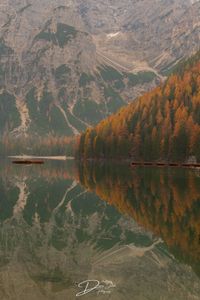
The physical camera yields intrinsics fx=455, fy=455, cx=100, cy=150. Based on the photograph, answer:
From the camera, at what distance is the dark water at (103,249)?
22.5 m

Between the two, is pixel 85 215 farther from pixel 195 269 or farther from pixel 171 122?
pixel 171 122

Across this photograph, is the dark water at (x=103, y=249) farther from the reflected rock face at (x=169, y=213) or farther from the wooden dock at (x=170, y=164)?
the wooden dock at (x=170, y=164)

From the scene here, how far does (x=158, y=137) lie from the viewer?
593 ft

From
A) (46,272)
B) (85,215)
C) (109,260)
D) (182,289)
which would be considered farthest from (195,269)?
(85,215)

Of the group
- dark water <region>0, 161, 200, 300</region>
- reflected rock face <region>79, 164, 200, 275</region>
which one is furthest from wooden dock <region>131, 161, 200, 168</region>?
dark water <region>0, 161, 200, 300</region>

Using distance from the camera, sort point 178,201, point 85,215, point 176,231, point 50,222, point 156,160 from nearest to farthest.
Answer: point 176,231 → point 50,222 → point 85,215 → point 178,201 → point 156,160

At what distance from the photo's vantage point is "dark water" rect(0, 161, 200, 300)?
22.5 m

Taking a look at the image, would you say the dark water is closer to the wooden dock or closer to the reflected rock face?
the reflected rock face

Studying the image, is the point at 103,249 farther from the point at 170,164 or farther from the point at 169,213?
the point at 170,164

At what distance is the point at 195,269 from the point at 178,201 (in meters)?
26.6

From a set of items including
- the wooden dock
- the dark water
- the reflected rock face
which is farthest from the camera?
the wooden dock

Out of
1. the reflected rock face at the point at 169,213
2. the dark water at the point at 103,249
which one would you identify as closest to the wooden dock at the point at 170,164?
the reflected rock face at the point at 169,213

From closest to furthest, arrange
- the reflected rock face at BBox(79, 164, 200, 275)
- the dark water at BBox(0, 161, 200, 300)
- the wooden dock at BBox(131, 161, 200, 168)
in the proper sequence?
the dark water at BBox(0, 161, 200, 300)
the reflected rock face at BBox(79, 164, 200, 275)
the wooden dock at BBox(131, 161, 200, 168)

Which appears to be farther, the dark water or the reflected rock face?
the reflected rock face
